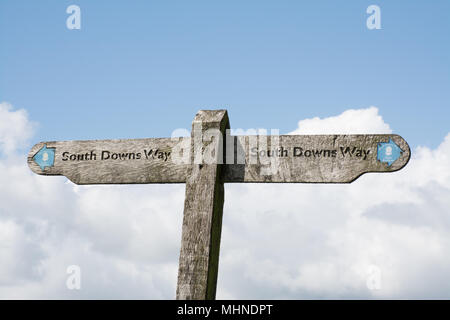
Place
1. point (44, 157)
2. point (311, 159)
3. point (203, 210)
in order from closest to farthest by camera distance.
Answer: point (203, 210), point (311, 159), point (44, 157)

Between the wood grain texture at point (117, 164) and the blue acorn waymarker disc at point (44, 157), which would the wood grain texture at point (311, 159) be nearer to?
the wood grain texture at point (117, 164)

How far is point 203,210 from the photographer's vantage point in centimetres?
357

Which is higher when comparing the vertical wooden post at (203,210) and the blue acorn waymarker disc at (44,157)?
the blue acorn waymarker disc at (44,157)

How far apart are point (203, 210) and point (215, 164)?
37 cm

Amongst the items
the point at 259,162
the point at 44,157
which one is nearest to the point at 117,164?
the point at 44,157

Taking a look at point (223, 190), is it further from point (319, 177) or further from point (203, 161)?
point (319, 177)

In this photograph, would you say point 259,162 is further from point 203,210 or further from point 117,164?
point 117,164

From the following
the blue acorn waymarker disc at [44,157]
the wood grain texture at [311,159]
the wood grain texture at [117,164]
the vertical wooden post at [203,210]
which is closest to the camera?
the vertical wooden post at [203,210]

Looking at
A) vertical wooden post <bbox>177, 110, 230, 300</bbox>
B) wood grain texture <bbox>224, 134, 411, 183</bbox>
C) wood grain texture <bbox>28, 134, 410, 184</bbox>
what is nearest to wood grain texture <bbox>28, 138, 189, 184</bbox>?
wood grain texture <bbox>28, 134, 410, 184</bbox>

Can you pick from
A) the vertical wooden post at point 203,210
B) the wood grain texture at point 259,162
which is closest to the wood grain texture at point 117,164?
A: the wood grain texture at point 259,162

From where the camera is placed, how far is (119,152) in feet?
13.5

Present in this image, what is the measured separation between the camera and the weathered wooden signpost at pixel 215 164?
3.51 metres
